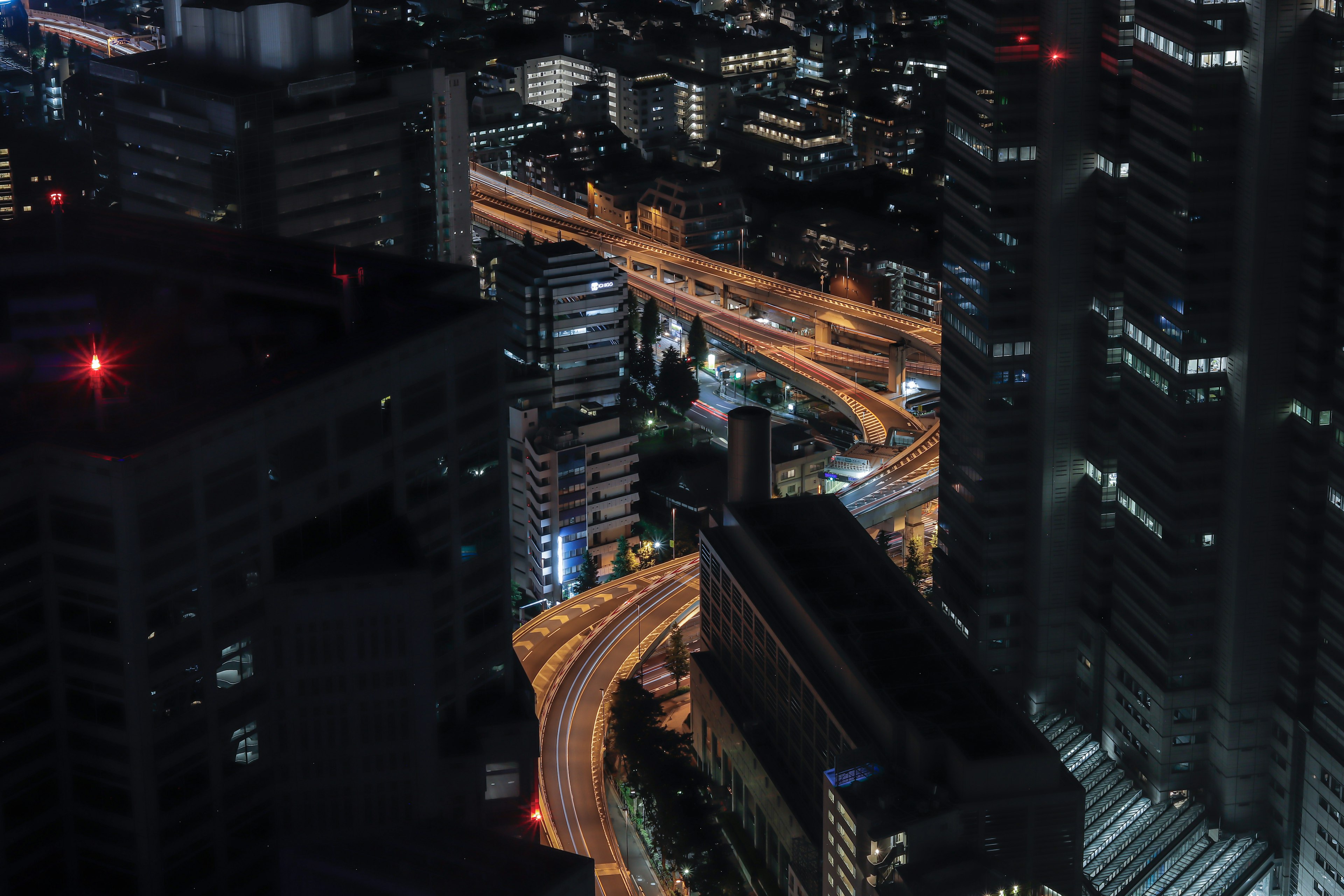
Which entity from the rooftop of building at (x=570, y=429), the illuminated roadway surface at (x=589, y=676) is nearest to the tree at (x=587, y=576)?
the illuminated roadway surface at (x=589, y=676)

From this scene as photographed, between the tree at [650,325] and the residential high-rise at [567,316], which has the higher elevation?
the residential high-rise at [567,316]

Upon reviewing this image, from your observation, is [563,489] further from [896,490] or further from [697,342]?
[697,342]

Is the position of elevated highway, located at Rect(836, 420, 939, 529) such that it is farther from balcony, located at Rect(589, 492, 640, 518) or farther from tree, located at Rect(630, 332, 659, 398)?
tree, located at Rect(630, 332, 659, 398)

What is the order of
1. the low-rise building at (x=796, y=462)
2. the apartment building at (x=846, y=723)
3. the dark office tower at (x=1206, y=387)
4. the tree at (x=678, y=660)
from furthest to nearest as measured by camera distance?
the low-rise building at (x=796, y=462), the tree at (x=678, y=660), the dark office tower at (x=1206, y=387), the apartment building at (x=846, y=723)

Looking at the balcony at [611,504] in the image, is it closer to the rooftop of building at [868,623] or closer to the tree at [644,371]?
the rooftop of building at [868,623]

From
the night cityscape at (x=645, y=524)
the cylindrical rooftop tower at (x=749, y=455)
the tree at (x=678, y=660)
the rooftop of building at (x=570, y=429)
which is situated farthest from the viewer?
the rooftop of building at (x=570, y=429)

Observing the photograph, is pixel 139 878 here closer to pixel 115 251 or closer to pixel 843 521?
pixel 115 251

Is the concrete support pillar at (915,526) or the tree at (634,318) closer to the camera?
the concrete support pillar at (915,526)
